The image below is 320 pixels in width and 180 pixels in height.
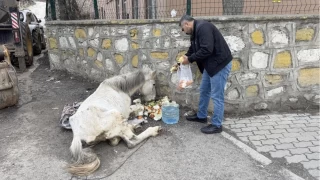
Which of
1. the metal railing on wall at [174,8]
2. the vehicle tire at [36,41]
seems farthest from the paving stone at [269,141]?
the vehicle tire at [36,41]

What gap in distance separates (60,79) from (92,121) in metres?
3.95

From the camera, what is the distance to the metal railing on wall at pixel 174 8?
218 inches

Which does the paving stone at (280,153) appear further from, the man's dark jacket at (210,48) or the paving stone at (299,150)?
the man's dark jacket at (210,48)

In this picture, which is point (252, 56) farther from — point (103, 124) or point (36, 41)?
point (36, 41)

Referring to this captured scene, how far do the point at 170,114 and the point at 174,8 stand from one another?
8.86ft

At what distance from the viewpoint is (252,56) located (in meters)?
4.44

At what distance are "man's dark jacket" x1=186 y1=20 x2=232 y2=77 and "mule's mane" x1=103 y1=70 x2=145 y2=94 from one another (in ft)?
3.49

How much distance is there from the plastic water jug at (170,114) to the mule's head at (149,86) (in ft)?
1.41

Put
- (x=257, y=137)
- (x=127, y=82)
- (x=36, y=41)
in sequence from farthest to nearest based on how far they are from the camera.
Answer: (x=36, y=41) → (x=127, y=82) → (x=257, y=137)

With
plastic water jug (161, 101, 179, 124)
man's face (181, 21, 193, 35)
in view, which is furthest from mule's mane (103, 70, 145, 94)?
man's face (181, 21, 193, 35)

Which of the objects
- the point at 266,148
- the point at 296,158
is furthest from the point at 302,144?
the point at 266,148

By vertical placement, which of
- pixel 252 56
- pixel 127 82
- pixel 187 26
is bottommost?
pixel 127 82

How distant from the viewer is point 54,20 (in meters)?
7.28

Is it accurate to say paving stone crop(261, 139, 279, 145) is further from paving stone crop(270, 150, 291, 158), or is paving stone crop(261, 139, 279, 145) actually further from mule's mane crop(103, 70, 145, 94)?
mule's mane crop(103, 70, 145, 94)
